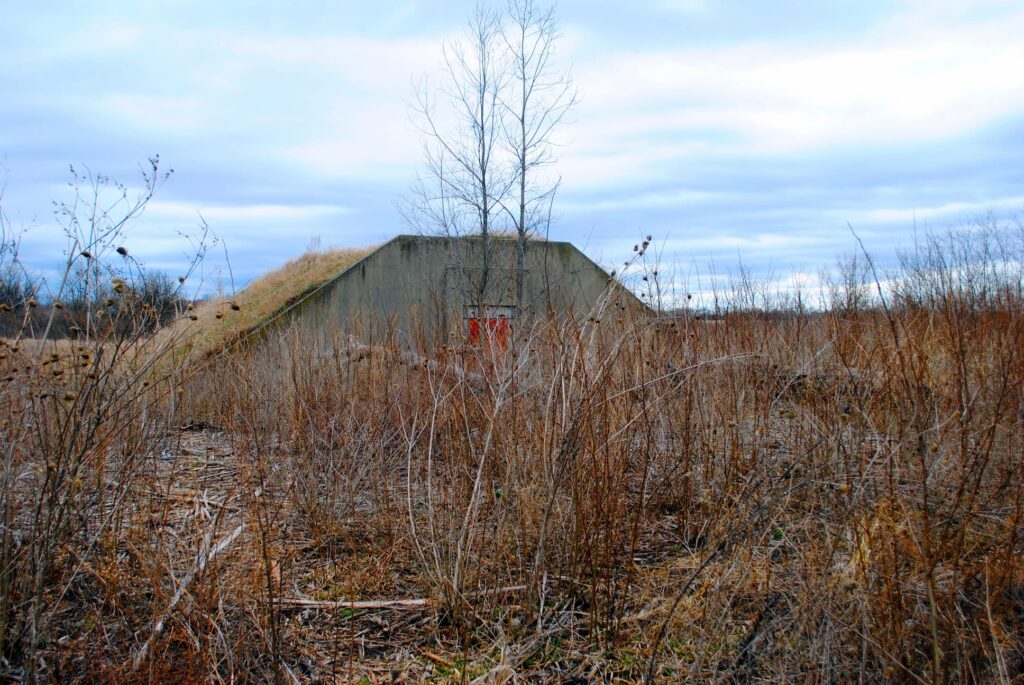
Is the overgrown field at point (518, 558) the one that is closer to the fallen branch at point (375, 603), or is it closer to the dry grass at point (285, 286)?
the fallen branch at point (375, 603)

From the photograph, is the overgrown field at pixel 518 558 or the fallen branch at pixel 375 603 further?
the fallen branch at pixel 375 603

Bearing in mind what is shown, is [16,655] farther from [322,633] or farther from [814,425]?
[814,425]

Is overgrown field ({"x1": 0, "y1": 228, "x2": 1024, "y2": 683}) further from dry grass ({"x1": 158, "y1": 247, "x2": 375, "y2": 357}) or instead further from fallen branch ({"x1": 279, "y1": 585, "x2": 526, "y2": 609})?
dry grass ({"x1": 158, "y1": 247, "x2": 375, "y2": 357})

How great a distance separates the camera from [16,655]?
7.75 feet

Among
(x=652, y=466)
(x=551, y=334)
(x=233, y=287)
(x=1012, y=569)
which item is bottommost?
(x=1012, y=569)

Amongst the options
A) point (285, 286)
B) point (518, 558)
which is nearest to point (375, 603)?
point (518, 558)

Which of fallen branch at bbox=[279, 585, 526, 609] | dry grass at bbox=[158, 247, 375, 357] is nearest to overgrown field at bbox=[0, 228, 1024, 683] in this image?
fallen branch at bbox=[279, 585, 526, 609]

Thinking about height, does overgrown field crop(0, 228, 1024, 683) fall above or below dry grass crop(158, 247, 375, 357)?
below

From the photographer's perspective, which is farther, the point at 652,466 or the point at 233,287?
the point at 652,466

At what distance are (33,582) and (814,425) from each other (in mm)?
3593

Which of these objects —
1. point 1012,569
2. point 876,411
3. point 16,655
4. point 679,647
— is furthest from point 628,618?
point 876,411

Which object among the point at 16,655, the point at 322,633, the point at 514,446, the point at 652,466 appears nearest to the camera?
the point at 16,655

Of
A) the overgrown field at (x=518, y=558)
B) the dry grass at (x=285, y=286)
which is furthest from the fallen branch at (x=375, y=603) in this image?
the dry grass at (x=285, y=286)

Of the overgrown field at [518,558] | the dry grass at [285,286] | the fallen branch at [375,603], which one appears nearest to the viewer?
the overgrown field at [518,558]
